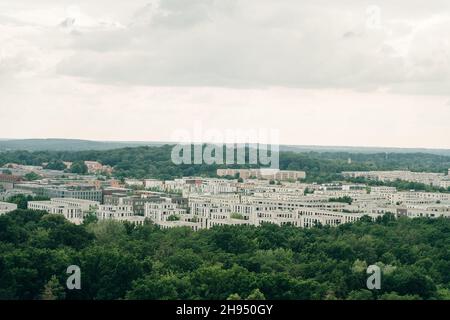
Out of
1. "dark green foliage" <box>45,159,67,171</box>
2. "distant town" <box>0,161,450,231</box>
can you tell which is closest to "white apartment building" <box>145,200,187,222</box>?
"distant town" <box>0,161,450,231</box>

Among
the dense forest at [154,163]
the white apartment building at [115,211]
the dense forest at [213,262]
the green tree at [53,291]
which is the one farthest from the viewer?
the dense forest at [154,163]

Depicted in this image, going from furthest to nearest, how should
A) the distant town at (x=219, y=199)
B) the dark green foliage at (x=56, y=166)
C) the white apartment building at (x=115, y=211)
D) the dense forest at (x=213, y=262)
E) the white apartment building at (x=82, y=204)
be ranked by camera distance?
the dark green foliage at (x=56, y=166) < the white apartment building at (x=82, y=204) < the distant town at (x=219, y=199) < the white apartment building at (x=115, y=211) < the dense forest at (x=213, y=262)

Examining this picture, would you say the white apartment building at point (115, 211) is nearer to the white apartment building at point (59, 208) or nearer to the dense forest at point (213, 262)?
the white apartment building at point (59, 208)

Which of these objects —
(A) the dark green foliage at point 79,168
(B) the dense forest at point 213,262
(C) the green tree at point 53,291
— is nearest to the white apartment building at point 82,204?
(B) the dense forest at point 213,262

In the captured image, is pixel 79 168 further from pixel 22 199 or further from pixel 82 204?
pixel 82 204
